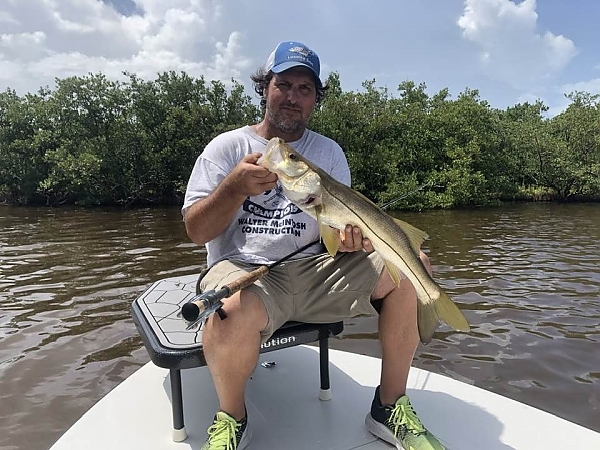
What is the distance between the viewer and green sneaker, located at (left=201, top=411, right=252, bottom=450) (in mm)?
1953

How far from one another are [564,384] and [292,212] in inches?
129

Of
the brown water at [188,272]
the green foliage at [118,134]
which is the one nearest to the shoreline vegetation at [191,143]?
the green foliage at [118,134]

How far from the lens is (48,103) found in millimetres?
30859

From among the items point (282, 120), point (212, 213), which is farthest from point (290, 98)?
point (212, 213)

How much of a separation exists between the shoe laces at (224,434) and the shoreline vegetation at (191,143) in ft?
87.6

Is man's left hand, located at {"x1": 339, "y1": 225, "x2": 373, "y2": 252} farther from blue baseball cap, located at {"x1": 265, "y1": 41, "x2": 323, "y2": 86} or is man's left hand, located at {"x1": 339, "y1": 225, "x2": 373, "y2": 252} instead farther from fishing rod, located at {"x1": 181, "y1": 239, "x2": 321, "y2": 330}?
blue baseball cap, located at {"x1": 265, "y1": 41, "x2": 323, "y2": 86}

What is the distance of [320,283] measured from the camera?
2.40m

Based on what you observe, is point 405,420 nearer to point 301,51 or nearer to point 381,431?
point 381,431

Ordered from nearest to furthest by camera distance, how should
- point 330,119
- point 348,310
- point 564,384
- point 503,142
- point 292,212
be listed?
point 348,310, point 292,212, point 564,384, point 330,119, point 503,142

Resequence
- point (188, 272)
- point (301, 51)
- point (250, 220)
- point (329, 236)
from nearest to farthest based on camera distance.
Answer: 1. point (329, 236)
2. point (250, 220)
3. point (301, 51)
4. point (188, 272)

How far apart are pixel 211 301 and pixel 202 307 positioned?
6cm

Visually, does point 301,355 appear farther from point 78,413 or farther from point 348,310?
point 78,413

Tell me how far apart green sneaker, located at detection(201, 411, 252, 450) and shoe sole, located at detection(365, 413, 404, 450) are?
67cm

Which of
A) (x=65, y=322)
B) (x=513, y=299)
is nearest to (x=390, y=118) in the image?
(x=513, y=299)
